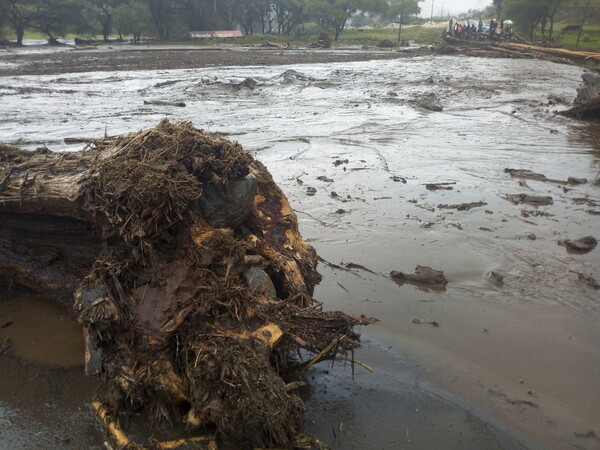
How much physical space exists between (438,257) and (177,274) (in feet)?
9.67

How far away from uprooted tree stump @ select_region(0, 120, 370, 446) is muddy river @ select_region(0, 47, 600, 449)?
1.54 feet

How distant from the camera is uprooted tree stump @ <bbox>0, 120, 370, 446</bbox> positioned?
2.58m

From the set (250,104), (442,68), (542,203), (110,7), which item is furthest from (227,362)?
(110,7)

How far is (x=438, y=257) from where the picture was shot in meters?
4.89

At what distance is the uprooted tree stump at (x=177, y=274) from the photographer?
8.48 feet

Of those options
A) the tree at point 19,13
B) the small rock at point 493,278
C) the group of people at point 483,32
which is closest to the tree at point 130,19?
the tree at point 19,13

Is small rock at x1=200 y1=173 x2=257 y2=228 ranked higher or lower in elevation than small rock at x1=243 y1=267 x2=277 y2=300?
higher

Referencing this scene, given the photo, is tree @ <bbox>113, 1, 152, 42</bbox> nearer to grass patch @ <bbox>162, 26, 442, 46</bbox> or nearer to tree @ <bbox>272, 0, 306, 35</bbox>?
grass patch @ <bbox>162, 26, 442, 46</bbox>

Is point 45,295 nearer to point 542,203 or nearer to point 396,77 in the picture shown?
point 542,203

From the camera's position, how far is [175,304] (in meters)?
2.92

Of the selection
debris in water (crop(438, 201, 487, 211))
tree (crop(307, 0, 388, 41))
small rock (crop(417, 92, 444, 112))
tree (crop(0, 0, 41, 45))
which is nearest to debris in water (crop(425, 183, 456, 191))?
debris in water (crop(438, 201, 487, 211))

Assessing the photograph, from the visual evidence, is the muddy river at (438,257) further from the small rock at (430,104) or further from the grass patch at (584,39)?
the grass patch at (584,39)

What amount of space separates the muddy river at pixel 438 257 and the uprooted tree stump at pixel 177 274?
1.54ft

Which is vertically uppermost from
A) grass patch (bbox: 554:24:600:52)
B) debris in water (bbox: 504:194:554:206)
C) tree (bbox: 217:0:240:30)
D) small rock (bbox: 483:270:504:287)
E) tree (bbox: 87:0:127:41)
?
tree (bbox: 217:0:240:30)
